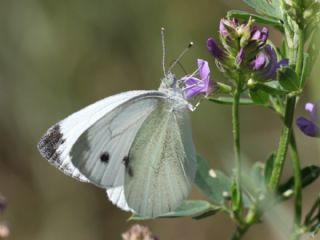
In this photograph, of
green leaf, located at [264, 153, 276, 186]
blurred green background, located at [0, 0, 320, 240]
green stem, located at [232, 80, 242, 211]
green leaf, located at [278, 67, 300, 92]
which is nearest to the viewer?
green leaf, located at [278, 67, 300, 92]

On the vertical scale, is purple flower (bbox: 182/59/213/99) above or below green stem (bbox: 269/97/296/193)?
above

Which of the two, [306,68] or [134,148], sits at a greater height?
[306,68]

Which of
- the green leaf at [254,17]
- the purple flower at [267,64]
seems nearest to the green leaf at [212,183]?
the purple flower at [267,64]

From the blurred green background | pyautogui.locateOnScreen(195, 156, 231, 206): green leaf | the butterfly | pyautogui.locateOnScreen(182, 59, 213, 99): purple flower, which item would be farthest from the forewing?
the blurred green background

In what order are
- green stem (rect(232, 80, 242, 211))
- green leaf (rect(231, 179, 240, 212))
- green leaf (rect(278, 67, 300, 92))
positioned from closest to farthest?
1. green leaf (rect(278, 67, 300, 92))
2. green stem (rect(232, 80, 242, 211))
3. green leaf (rect(231, 179, 240, 212))

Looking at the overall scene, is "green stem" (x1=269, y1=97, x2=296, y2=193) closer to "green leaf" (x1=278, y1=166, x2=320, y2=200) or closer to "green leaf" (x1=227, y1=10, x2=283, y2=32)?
"green leaf" (x1=278, y1=166, x2=320, y2=200)

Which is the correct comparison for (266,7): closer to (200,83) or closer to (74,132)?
(200,83)

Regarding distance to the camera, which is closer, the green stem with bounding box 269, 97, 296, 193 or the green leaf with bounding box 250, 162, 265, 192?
the green stem with bounding box 269, 97, 296, 193

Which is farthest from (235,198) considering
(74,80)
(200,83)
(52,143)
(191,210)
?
(74,80)
